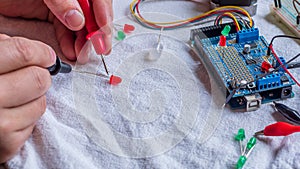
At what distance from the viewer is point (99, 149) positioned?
0.64 metres

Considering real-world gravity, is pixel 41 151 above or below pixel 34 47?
below

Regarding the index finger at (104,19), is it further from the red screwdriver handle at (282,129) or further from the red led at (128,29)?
the red screwdriver handle at (282,129)

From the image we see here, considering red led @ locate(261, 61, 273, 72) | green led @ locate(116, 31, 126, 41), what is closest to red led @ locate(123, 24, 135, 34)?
green led @ locate(116, 31, 126, 41)

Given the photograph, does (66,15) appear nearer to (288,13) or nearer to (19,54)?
(19,54)

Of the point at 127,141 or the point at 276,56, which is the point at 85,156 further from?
the point at 276,56

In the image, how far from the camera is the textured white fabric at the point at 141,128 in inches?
24.3

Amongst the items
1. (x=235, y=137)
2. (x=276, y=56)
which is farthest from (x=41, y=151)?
(x=276, y=56)

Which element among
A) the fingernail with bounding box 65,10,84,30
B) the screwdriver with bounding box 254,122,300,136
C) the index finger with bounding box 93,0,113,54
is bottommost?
the screwdriver with bounding box 254,122,300,136

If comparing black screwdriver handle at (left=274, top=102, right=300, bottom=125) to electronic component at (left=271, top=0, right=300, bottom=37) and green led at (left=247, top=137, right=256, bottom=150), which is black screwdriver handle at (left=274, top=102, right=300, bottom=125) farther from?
electronic component at (left=271, top=0, right=300, bottom=37)

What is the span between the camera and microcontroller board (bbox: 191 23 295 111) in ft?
2.35

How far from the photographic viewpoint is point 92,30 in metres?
0.78

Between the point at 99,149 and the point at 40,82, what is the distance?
0.15 meters

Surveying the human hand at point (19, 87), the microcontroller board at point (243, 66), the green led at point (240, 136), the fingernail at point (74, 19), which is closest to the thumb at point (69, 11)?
the fingernail at point (74, 19)

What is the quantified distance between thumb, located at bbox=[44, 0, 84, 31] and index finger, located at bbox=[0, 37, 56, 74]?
0.36ft
